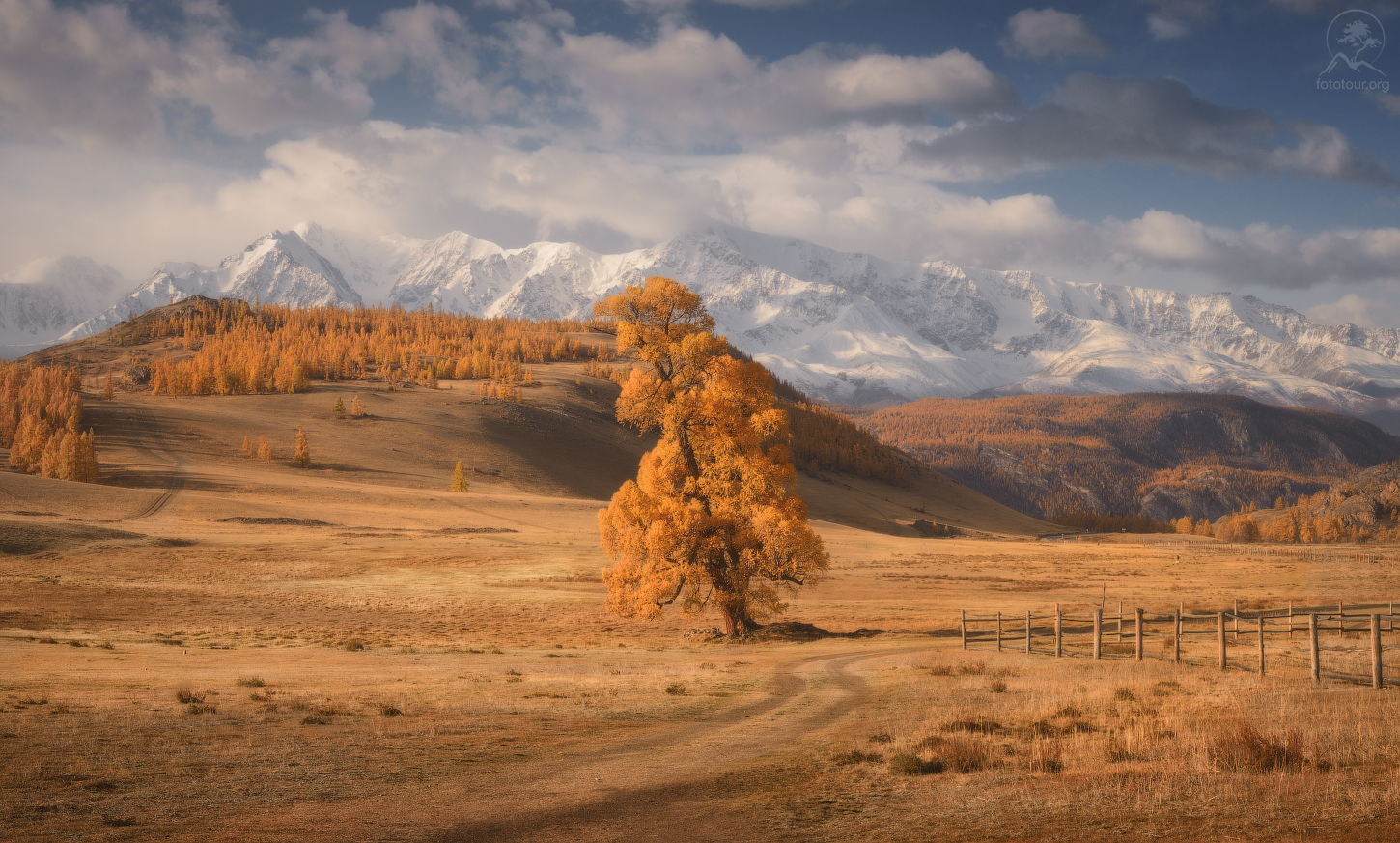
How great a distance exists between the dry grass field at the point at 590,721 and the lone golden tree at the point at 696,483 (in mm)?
3439

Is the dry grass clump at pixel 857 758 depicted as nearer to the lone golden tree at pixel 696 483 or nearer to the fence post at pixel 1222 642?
the fence post at pixel 1222 642

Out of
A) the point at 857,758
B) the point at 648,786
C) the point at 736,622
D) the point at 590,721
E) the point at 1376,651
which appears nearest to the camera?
the point at 648,786

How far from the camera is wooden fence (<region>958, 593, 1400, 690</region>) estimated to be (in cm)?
2411

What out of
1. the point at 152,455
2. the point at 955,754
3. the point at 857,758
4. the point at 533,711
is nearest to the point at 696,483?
the point at 533,711

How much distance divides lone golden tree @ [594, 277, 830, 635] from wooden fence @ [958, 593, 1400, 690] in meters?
9.20

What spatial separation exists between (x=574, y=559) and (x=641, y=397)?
123ft

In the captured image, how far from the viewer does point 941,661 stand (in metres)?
30.6

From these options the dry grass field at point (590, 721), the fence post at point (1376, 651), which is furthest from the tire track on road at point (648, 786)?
the fence post at point (1376, 651)

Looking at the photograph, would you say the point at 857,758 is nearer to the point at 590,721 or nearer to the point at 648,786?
the point at 648,786

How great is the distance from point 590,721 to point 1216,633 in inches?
1193

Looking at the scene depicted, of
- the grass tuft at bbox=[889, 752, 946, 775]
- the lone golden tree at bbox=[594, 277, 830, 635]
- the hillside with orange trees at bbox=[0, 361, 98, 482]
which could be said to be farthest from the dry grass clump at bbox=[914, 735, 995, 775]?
the hillside with orange trees at bbox=[0, 361, 98, 482]

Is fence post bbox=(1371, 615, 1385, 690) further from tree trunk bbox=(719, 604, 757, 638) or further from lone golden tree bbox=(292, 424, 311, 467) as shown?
lone golden tree bbox=(292, 424, 311, 467)

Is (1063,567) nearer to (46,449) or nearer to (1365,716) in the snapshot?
(1365,716)

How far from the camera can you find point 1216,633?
121 ft
